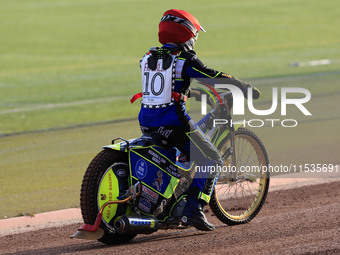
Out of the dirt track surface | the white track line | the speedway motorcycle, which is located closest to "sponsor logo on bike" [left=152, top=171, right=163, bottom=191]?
the speedway motorcycle

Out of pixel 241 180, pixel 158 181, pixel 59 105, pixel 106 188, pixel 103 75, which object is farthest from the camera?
pixel 103 75

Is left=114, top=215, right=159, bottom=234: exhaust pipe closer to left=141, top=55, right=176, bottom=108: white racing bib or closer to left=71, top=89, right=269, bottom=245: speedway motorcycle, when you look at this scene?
left=71, top=89, right=269, bottom=245: speedway motorcycle

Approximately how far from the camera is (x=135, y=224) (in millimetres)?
6578

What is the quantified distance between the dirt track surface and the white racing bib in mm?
1215

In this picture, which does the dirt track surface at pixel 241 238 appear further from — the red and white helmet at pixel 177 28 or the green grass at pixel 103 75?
the red and white helmet at pixel 177 28

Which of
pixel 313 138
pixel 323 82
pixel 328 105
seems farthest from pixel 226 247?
pixel 323 82

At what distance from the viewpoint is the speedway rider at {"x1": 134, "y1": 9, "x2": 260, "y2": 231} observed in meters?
6.65

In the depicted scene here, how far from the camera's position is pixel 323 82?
18641 mm

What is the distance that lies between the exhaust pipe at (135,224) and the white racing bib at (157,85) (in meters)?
0.96

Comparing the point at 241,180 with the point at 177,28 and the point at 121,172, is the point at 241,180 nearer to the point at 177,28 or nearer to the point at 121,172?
the point at 121,172

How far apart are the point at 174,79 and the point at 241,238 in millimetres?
1465

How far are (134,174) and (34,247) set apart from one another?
1.16 metres

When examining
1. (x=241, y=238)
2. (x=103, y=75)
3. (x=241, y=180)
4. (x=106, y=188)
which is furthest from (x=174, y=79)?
(x=103, y=75)

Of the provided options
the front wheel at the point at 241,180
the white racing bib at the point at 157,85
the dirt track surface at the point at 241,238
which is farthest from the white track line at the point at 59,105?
the white racing bib at the point at 157,85
